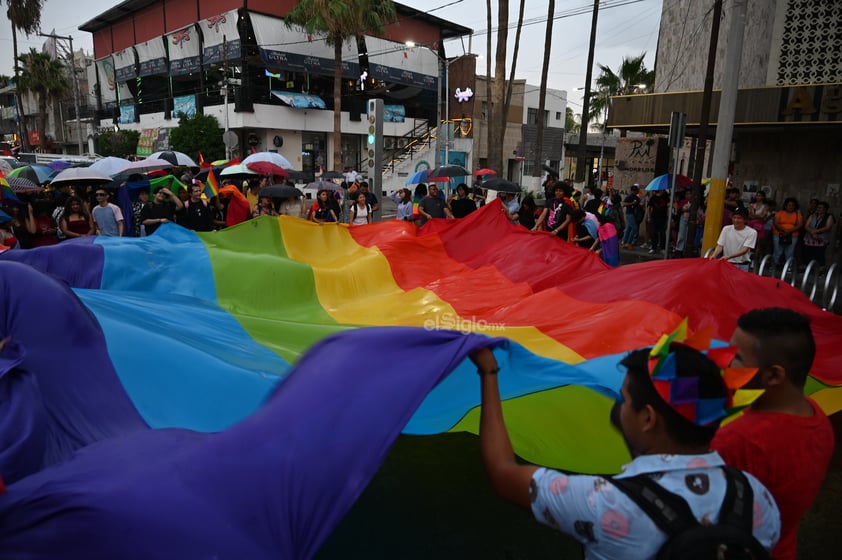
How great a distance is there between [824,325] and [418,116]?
39676 millimetres

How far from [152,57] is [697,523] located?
4508 centimetres

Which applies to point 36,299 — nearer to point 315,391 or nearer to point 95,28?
point 315,391

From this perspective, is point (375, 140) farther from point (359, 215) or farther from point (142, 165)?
point (142, 165)

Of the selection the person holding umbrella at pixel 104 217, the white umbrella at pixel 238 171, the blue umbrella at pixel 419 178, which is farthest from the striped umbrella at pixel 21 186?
the blue umbrella at pixel 419 178

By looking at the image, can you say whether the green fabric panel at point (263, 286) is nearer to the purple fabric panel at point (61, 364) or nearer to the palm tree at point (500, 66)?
the purple fabric panel at point (61, 364)

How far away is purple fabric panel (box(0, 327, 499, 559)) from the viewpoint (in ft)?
5.44

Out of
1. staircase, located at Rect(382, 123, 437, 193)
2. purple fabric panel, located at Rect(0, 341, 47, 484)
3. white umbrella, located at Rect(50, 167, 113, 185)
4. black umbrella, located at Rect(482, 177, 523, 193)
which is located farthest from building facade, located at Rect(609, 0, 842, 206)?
staircase, located at Rect(382, 123, 437, 193)

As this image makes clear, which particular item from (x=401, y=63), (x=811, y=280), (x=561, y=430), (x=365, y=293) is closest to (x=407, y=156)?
(x=401, y=63)

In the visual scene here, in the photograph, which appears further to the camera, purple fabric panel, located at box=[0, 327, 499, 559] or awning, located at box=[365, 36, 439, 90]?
awning, located at box=[365, 36, 439, 90]

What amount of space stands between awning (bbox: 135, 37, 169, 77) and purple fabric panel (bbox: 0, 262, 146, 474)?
132 ft

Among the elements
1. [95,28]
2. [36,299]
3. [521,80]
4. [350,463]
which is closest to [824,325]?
[350,463]

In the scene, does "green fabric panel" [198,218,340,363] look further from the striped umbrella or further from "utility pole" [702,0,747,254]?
"utility pole" [702,0,747,254]

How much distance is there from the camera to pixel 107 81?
147ft

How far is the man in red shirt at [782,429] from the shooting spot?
175 centimetres
